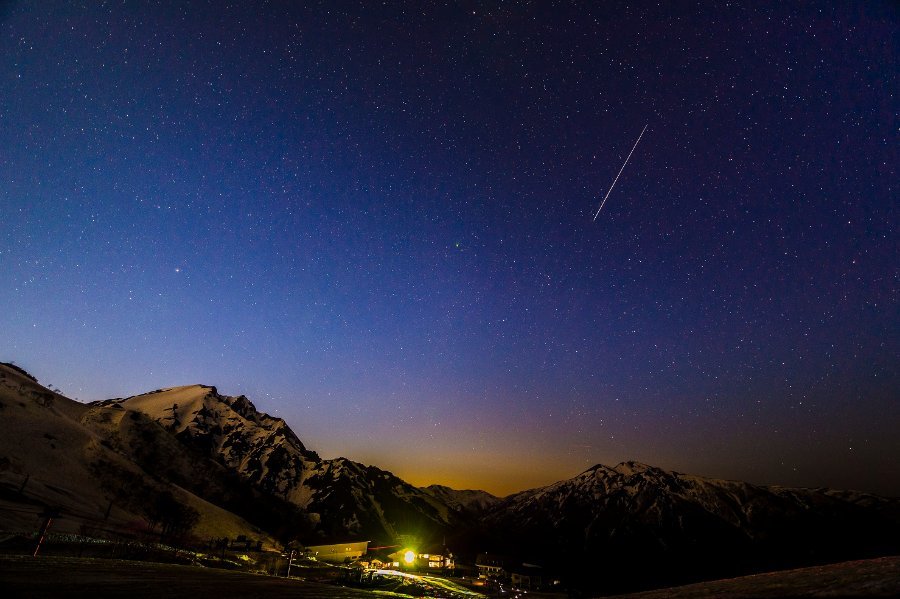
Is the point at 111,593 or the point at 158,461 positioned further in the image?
the point at 158,461

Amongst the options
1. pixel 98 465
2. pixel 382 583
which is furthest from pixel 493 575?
pixel 98 465

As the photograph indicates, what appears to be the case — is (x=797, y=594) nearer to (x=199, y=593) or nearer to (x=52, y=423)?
(x=199, y=593)

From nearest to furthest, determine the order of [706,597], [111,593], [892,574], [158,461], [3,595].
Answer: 1. [892,574]
2. [706,597]
3. [3,595]
4. [111,593]
5. [158,461]

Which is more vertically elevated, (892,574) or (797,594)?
(892,574)

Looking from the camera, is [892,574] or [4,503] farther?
[4,503]

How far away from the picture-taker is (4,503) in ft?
221

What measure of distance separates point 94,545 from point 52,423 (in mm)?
140721

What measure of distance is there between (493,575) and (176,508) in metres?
91.1

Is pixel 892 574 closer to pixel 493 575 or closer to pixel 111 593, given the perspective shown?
pixel 111 593

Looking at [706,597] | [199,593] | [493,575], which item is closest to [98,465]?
[493,575]

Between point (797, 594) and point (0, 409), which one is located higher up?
point (0, 409)

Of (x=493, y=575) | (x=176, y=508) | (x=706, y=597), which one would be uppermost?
(x=706, y=597)

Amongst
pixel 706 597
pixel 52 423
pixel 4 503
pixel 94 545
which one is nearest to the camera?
pixel 706 597

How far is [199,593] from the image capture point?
10094 mm
